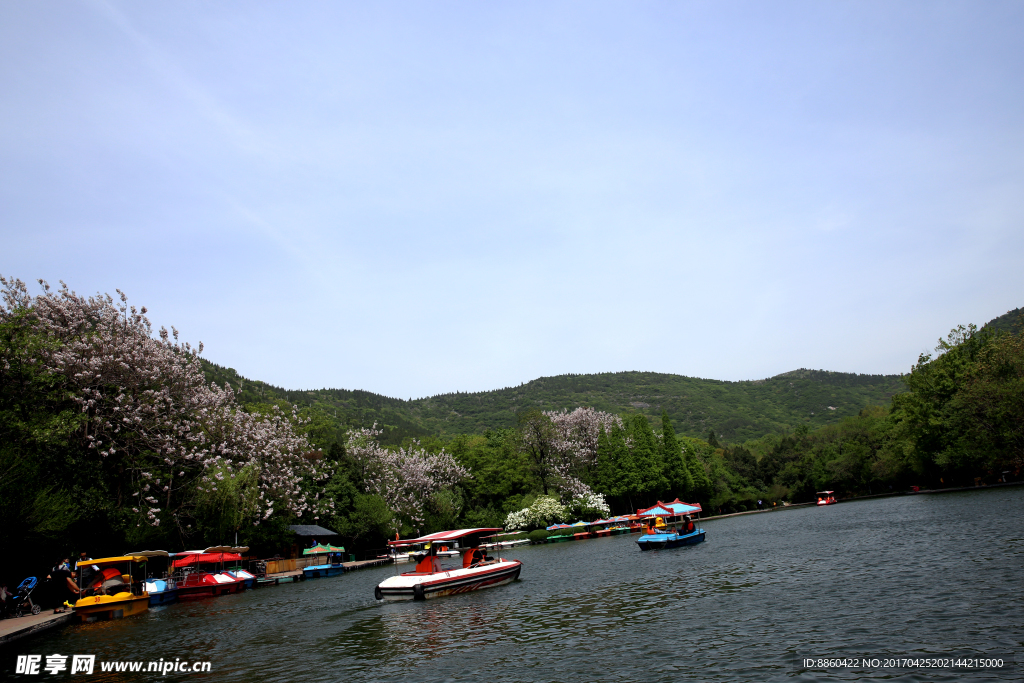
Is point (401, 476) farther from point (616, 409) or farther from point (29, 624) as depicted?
point (616, 409)

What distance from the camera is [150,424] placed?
37219mm

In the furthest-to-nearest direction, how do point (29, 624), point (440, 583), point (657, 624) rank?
point (440, 583)
point (29, 624)
point (657, 624)

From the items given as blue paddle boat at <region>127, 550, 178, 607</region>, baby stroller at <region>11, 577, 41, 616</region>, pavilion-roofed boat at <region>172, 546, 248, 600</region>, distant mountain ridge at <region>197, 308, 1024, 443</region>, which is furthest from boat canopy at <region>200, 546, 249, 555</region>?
distant mountain ridge at <region>197, 308, 1024, 443</region>

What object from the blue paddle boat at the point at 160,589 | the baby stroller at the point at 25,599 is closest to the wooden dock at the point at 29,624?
the baby stroller at the point at 25,599

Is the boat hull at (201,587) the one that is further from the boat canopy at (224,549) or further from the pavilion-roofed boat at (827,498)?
the pavilion-roofed boat at (827,498)

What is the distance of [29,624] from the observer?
22312 millimetres

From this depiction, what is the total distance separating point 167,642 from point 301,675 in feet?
28.4

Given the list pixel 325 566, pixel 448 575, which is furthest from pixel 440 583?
pixel 325 566

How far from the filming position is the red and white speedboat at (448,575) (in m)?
27.4

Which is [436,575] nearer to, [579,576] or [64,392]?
[579,576]

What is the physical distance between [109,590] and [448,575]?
55.9 ft

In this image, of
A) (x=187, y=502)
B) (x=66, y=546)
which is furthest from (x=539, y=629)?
(x=187, y=502)

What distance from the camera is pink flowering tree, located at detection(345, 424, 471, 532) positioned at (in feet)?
233

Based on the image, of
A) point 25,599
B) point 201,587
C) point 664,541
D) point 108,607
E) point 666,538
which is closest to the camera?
point 25,599
